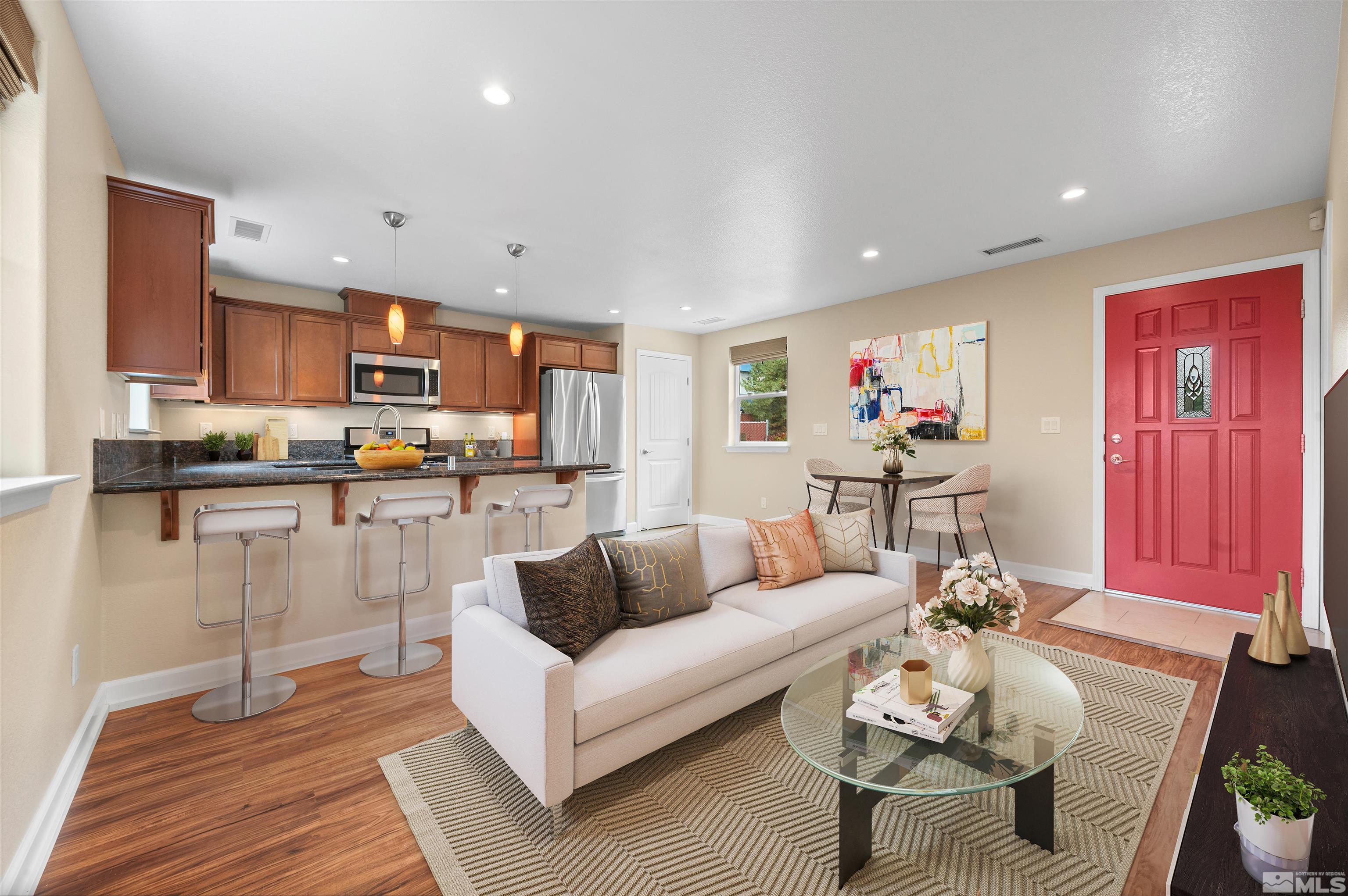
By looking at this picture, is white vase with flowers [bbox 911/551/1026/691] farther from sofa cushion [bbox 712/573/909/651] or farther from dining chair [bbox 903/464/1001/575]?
dining chair [bbox 903/464/1001/575]

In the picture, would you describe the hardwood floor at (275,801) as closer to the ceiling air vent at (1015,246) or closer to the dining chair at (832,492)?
the dining chair at (832,492)

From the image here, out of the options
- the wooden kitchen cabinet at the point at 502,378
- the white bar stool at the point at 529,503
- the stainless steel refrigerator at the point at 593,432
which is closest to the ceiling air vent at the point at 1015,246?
the white bar stool at the point at 529,503

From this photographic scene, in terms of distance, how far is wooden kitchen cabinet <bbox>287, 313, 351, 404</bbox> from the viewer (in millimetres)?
4902

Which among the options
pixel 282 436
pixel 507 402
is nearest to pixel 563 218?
pixel 507 402

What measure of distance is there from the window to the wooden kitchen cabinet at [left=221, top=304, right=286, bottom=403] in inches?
177

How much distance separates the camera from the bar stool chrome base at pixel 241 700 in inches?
93.0

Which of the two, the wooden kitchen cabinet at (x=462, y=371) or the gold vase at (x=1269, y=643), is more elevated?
the wooden kitchen cabinet at (x=462, y=371)

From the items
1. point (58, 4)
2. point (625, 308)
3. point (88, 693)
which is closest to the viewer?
point (58, 4)

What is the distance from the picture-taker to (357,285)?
202 inches

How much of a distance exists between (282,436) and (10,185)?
3.91 metres

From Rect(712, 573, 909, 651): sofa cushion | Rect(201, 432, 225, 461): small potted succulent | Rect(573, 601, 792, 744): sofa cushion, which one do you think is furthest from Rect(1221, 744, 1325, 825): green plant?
Rect(201, 432, 225, 461): small potted succulent

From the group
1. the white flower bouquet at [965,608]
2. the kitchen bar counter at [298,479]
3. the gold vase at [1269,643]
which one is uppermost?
the kitchen bar counter at [298,479]

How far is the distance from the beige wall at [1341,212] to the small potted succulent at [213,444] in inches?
257

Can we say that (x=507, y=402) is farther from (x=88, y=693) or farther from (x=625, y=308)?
(x=88, y=693)
